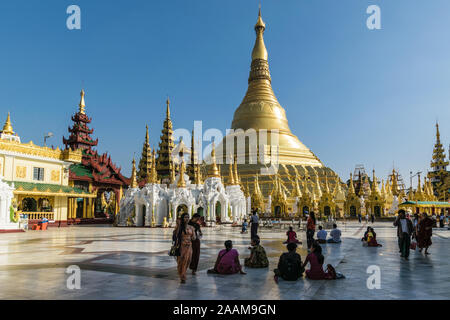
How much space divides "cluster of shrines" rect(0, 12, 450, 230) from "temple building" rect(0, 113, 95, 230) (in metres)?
0.09

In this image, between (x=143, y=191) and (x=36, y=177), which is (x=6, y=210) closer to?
(x=36, y=177)

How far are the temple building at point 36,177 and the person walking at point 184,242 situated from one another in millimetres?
24227

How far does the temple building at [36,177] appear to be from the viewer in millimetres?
29047

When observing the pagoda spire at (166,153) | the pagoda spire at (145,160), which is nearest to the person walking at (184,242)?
the pagoda spire at (166,153)

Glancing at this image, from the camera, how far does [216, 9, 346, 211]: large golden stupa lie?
175 feet

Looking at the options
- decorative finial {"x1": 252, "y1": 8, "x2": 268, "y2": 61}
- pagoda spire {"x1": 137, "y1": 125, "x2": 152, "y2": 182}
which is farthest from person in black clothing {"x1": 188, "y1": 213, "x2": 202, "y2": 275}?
decorative finial {"x1": 252, "y1": 8, "x2": 268, "y2": 61}

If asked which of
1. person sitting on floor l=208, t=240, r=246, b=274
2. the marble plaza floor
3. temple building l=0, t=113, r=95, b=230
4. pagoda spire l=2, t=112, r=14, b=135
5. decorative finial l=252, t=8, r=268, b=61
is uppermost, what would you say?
decorative finial l=252, t=8, r=268, b=61

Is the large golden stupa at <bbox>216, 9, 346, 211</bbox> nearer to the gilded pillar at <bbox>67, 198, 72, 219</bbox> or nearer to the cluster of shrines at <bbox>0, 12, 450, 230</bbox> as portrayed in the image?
the cluster of shrines at <bbox>0, 12, 450, 230</bbox>

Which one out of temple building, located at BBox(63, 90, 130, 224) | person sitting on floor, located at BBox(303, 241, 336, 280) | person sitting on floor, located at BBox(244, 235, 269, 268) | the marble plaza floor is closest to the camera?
the marble plaza floor

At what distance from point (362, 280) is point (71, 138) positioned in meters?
46.0

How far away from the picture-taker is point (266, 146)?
58.4 meters

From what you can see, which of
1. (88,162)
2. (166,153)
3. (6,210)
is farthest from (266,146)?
(6,210)

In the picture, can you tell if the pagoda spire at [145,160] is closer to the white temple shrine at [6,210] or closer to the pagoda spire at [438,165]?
the white temple shrine at [6,210]
